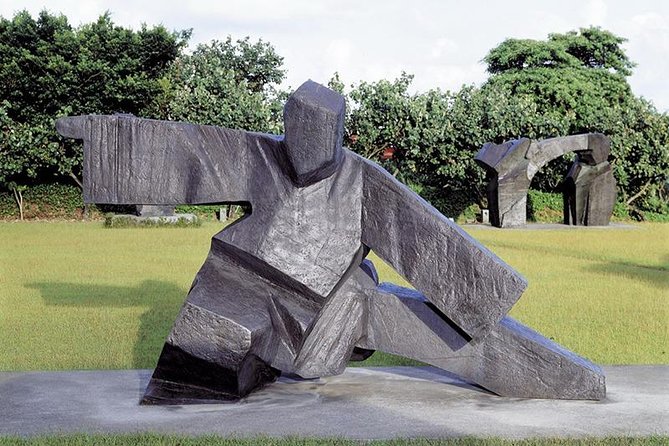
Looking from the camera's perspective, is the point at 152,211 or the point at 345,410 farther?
the point at 152,211

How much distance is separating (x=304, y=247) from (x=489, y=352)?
1331 mm

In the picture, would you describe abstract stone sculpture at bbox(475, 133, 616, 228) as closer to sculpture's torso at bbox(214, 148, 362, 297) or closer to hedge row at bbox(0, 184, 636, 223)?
hedge row at bbox(0, 184, 636, 223)

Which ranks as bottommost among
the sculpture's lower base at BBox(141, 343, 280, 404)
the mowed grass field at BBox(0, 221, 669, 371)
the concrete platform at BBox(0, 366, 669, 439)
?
the mowed grass field at BBox(0, 221, 669, 371)

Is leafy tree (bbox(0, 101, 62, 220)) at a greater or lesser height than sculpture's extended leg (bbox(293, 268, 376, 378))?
greater

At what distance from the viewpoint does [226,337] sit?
512 centimetres

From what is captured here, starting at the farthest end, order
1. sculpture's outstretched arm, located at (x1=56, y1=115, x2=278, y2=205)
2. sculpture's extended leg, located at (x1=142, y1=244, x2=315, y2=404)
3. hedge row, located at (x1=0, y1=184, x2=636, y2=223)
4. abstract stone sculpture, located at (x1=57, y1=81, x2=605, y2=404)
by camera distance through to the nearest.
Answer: hedge row, located at (x1=0, y1=184, x2=636, y2=223) → sculpture's outstretched arm, located at (x1=56, y1=115, x2=278, y2=205) → abstract stone sculpture, located at (x1=57, y1=81, x2=605, y2=404) → sculpture's extended leg, located at (x1=142, y1=244, x2=315, y2=404)

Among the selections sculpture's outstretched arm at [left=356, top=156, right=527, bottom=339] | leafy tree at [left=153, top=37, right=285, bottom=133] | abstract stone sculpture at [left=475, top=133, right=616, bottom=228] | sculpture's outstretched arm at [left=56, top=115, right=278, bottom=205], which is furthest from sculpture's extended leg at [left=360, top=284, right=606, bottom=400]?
leafy tree at [left=153, top=37, right=285, bottom=133]

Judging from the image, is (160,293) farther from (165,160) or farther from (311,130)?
(311,130)

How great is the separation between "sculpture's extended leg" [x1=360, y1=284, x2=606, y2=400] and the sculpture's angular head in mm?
1026

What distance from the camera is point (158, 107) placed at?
27.6 meters

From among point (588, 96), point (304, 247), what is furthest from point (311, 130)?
point (588, 96)

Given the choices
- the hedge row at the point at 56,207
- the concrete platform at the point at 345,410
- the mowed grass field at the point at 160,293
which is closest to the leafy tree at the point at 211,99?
the hedge row at the point at 56,207

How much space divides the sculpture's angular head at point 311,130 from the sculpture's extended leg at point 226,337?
0.75m

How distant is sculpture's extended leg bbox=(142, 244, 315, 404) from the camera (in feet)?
16.9
